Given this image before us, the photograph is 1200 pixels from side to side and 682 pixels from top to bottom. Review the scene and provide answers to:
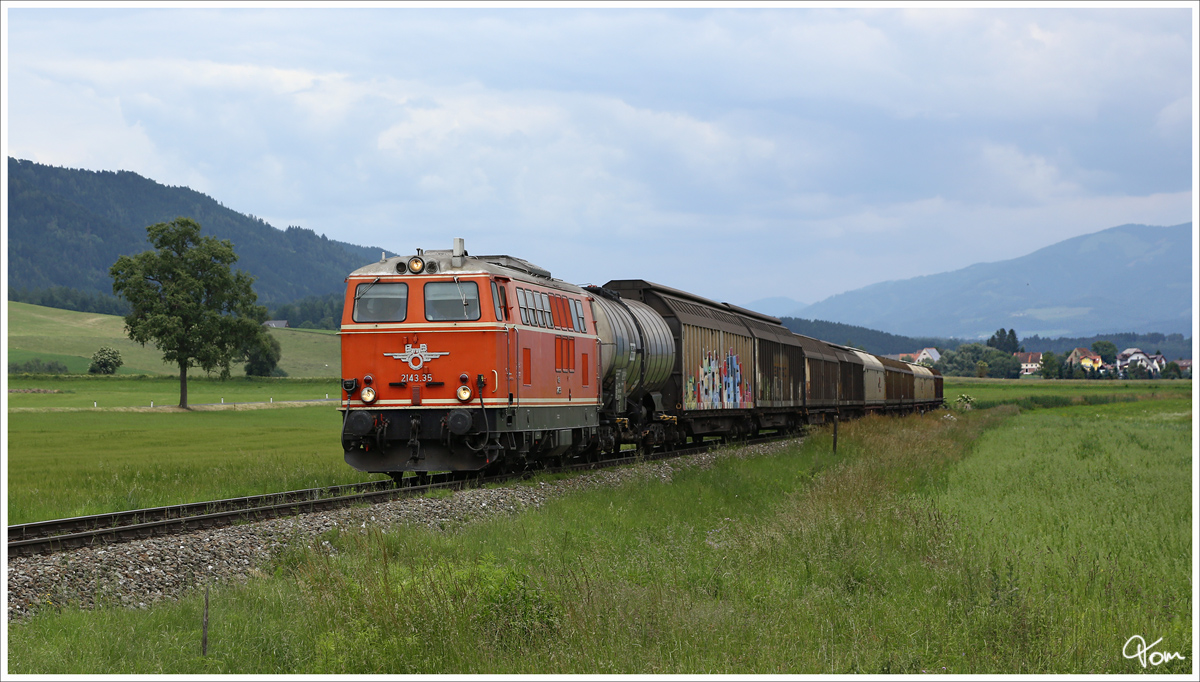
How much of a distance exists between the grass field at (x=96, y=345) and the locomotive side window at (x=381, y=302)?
92500mm

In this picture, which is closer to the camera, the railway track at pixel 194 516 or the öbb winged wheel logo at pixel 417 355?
the railway track at pixel 194 516

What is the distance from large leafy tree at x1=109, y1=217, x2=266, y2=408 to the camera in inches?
2724

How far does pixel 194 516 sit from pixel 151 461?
14777mm

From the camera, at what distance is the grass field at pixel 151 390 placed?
7238 centimetres

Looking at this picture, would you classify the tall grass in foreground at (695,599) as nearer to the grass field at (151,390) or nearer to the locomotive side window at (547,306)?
the locomotive side window at (547,306)

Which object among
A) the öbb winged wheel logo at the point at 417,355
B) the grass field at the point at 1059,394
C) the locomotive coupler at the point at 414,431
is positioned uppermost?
the öbb winged wheel logo at the point at 417,355

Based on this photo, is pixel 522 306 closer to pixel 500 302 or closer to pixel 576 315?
pixel 500 302

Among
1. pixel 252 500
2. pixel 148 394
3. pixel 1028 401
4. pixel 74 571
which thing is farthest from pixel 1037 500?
pixel 1028 401

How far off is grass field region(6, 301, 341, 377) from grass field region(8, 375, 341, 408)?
13549 millimetres

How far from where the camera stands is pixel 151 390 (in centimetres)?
8556

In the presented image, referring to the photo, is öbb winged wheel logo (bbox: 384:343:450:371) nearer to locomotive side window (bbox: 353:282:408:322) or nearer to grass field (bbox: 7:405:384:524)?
locomotive side window (bbox: 353:282:408:322)

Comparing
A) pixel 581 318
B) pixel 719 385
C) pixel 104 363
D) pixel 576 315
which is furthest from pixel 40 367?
pixel 576 315

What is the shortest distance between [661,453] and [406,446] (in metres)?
10.9

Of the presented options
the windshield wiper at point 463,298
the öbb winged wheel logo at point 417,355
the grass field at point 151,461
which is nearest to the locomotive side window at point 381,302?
the öbb winged wheel logo at point 417,355
